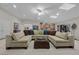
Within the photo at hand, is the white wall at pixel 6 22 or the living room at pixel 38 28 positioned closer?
the living room at pixel 38 28

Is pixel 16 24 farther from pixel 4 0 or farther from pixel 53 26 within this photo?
pixel 4 0

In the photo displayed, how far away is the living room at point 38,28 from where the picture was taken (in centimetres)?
421

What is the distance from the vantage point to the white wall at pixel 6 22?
593cm

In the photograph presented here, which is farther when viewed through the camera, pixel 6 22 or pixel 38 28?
pixel 38 28

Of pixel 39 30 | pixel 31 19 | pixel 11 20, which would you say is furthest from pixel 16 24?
pixel 39 30

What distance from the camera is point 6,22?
6.50m

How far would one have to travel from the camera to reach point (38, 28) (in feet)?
27.5

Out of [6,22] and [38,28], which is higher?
[6,22]

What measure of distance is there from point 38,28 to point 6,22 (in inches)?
110

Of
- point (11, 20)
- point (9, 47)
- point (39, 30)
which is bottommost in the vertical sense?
point (9, 47)

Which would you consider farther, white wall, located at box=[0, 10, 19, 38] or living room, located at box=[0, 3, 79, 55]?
white wall, located at box=[0, 10, 19, 38]

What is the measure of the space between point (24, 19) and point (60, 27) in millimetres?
3232

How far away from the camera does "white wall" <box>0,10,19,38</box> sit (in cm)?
593

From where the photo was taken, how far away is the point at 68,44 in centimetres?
439
